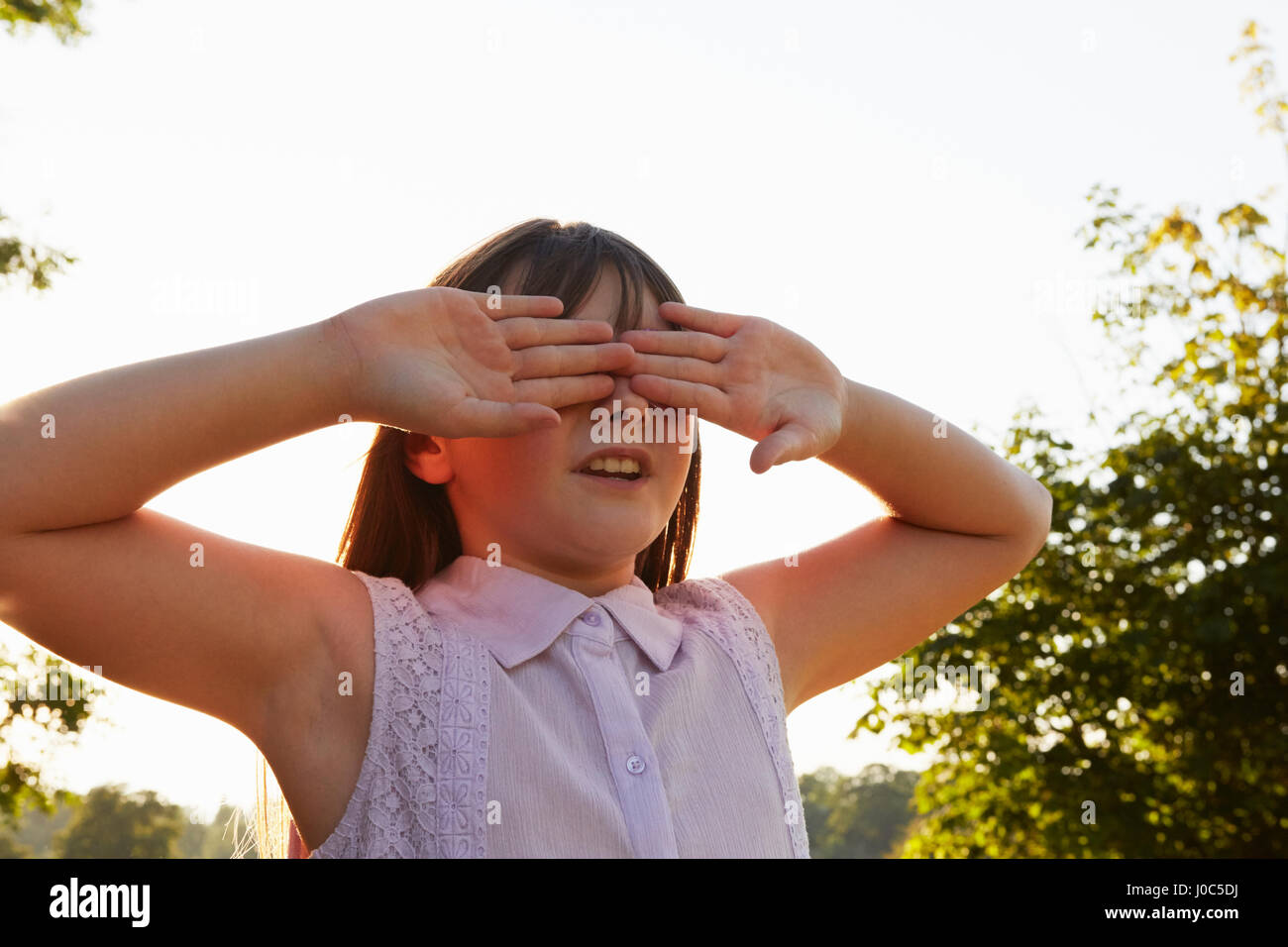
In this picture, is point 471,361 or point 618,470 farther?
point 618,470

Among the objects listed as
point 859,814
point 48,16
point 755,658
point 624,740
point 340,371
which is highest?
point 48,16

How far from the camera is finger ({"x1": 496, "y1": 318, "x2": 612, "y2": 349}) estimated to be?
1.71 m

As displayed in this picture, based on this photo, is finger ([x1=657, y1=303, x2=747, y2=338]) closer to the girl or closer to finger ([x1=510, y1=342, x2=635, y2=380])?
the girl

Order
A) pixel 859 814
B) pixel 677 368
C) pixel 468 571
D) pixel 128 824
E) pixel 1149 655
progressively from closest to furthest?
1. pixel 677 368
2. pixel 468 571
3. pixel 1149 655
4. pixel 859 814
5. pixel 128 824

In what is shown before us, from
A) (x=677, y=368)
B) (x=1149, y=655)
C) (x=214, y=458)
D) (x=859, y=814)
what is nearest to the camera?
(x=214, y=458)

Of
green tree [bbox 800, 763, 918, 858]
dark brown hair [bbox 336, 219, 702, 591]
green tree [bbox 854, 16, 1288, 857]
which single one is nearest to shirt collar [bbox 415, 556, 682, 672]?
dark brown hair [bbox 336, 219, 702, 591]

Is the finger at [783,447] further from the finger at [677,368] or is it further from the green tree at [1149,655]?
the green tree at [1149,655]

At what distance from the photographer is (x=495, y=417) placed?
163 cm

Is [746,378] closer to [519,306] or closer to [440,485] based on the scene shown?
[519,306]

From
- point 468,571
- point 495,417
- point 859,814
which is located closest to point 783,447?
point 495,417

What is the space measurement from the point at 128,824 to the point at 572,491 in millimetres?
30679

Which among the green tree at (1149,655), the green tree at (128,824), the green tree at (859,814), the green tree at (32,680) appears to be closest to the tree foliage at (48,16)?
the green tree at (32,680)

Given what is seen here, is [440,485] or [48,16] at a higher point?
[48,16]

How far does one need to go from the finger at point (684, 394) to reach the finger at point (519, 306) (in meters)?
0.16
